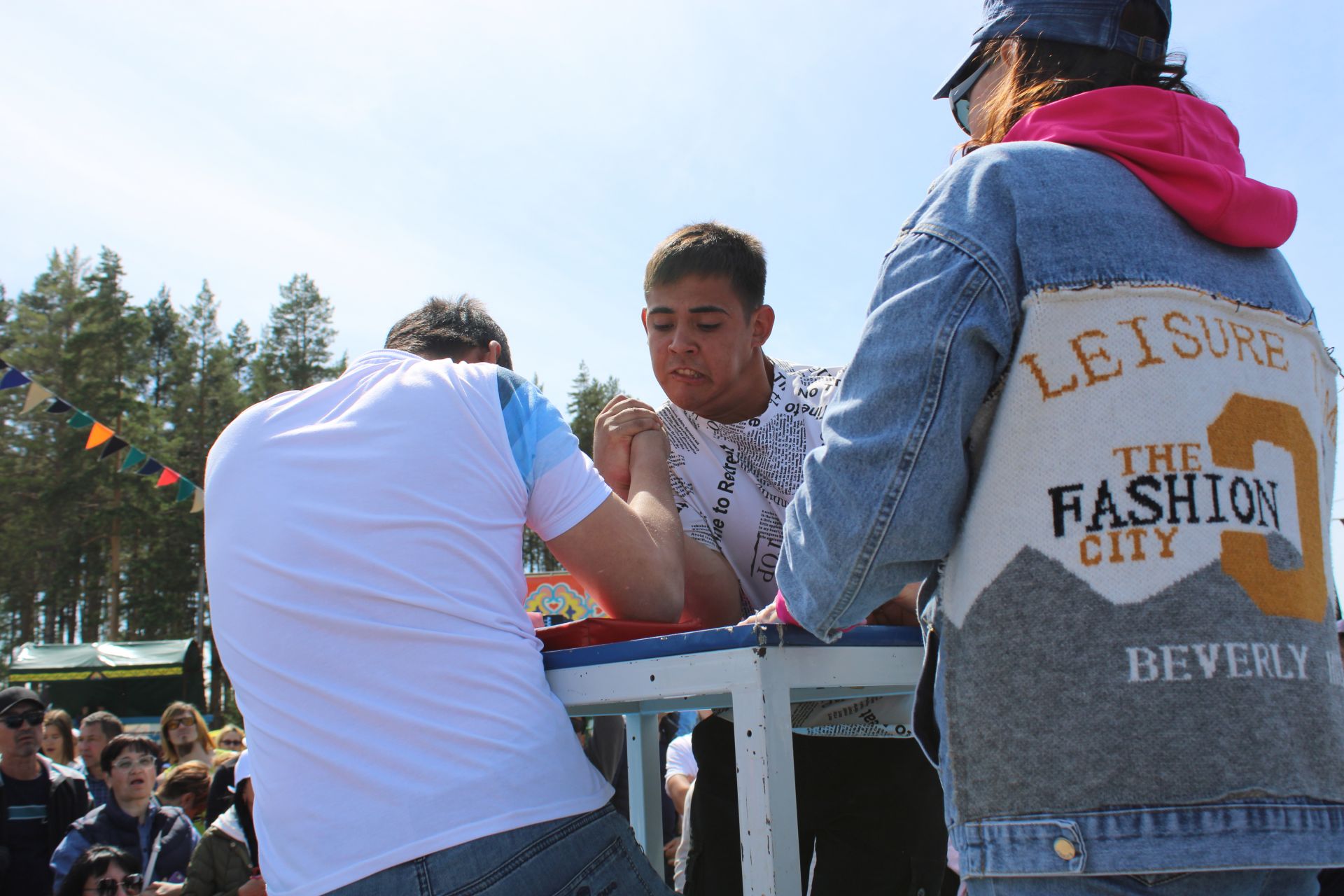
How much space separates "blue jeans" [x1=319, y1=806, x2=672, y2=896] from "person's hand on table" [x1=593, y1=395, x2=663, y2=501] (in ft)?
2.65

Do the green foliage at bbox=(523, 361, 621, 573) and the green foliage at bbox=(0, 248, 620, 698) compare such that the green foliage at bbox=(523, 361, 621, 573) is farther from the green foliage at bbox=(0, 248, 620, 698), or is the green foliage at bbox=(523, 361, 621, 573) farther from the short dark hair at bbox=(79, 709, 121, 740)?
the short dark hair at bbox=(79, 709, 121, 740)

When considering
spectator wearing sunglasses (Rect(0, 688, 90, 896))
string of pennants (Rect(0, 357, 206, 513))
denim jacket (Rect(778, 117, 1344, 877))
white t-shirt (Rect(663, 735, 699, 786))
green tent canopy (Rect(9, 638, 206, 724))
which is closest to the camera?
denim jacket (Rect(778, 117, 1344, 877))

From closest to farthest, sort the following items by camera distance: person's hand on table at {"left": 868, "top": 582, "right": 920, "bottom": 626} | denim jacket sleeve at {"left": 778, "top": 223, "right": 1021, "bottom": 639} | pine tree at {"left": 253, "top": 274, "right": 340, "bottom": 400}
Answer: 1. denim jacket sleeve at {"left": 778, "top": 223, "right": 1021, "bottom": 639}
2. person's hand on table at {"left": 868, "top": 582, "right": 920, "bottom": 626}
3. pine tree at {"left": 253, "top": 274, "right": 340, "bottom": 400}

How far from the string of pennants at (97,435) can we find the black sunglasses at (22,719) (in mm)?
5211

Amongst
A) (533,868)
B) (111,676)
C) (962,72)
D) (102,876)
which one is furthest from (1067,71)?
(111,676)

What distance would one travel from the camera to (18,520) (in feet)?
105

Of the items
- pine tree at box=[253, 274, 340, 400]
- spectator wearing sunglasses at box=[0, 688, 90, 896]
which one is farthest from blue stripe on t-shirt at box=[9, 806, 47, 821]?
pine tree at box=[253, 274, 340, 400]

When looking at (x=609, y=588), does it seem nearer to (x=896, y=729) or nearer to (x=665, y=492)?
(x=665, y=492)

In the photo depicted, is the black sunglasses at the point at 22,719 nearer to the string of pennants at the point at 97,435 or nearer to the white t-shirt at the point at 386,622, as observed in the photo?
the white t-shirt at the point at 386,622

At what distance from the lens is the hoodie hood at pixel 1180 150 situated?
112 centimetres

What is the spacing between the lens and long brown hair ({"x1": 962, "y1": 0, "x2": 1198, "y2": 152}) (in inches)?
49.3

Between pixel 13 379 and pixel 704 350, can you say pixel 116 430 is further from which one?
pixel 704 350

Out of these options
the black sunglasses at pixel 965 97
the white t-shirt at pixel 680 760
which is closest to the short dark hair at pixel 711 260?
the black sunglasses at pixel 965 97

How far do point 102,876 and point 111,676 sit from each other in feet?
52.0
